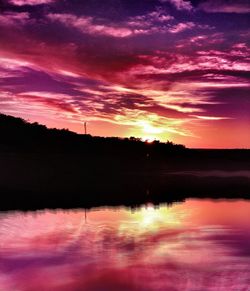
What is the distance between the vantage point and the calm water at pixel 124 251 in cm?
1218

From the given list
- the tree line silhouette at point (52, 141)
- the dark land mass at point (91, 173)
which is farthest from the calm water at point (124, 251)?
the tree line silhouette at point (52, 141)

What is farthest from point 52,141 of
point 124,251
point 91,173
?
point 124,251

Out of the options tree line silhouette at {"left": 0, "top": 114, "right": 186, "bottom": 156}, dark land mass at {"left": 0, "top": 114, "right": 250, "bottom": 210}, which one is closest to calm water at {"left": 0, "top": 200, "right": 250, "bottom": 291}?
dark land mass at {"left": 0, "top": 114, "right": 250, "bottom": 210}

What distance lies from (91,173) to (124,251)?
46.9 m

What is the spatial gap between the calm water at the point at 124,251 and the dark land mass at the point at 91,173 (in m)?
6.06

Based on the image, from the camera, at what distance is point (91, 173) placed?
62.3 metres

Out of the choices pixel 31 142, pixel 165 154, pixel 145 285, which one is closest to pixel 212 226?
pixel 145 285

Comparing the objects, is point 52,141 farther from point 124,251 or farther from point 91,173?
point 124,251

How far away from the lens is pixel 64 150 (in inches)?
3590

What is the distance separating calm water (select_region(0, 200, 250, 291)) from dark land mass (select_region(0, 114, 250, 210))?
606 centimetres

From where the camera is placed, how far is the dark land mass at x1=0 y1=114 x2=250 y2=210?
33.2 meters

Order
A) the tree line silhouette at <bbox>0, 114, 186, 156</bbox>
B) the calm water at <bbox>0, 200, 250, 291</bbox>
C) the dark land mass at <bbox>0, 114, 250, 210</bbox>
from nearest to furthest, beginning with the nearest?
1. the calm water at <bbox>0, 200, 250, 291</bbox>
2. the dark land mass at <bbox>0, 114, 250, 210</bbox>
3. the tree line silhouette at <bbox>0, 114, 186, 156</bbox>

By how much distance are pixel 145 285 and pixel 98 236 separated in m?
6.69

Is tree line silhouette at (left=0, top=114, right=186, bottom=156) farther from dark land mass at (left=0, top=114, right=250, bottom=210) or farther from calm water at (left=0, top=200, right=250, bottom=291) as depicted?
calm water at (left=0, top=200, right=250, bottom=291)
